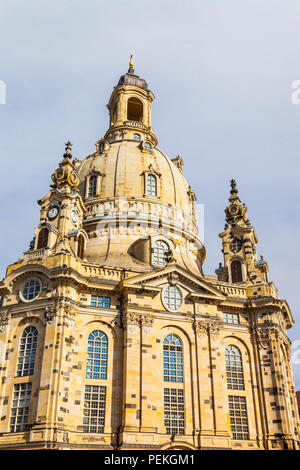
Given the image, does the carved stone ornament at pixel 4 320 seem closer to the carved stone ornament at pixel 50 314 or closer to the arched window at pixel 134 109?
the carved stone ornament at pixel 50 314

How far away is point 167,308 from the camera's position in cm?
4288

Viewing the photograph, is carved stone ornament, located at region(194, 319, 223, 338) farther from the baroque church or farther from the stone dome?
the stone dome

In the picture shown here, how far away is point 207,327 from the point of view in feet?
142

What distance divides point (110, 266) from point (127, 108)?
3472 cm

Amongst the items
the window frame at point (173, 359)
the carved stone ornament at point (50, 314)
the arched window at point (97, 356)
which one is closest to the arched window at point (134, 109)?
the window frame at point (173, 359)

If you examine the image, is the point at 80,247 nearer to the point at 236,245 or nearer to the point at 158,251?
the point at 158,251

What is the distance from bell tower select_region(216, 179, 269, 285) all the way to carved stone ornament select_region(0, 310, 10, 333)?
22909mm

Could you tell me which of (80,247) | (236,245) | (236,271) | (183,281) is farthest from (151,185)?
(183,281)

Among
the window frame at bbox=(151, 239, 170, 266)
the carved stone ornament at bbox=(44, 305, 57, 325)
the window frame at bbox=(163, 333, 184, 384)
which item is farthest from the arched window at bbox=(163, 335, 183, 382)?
the carved stone ornament at bbox=(44, 305, 57, 325)

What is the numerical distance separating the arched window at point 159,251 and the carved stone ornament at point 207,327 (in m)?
8.23

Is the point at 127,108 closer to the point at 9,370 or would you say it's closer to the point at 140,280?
the point at 140,280

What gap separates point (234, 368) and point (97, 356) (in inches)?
509
